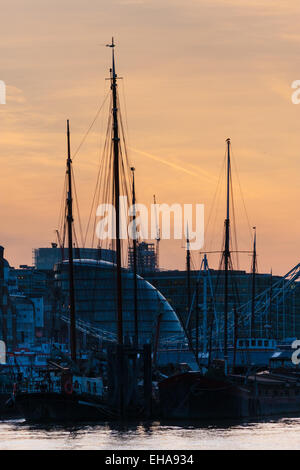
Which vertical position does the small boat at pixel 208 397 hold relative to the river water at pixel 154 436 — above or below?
above

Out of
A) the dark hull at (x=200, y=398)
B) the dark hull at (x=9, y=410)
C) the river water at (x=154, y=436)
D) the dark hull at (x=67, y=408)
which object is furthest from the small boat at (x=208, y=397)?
the dark hull at (x=9, y=410)

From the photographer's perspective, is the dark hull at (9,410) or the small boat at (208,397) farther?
the dark hull at (9,410)

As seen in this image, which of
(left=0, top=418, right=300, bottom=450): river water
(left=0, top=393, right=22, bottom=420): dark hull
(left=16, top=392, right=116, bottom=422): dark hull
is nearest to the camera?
(left=0, top=418, right=300, bottom=450): river water

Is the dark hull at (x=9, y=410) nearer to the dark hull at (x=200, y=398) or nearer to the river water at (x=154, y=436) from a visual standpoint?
the river water at (x=154, y=436)

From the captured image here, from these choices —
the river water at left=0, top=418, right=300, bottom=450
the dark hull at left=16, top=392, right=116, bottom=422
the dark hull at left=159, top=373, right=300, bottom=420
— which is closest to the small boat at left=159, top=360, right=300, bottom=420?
the dark hull at left=159, top=373, right=300, bottom=420

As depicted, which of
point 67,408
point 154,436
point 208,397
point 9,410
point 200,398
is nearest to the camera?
point 154,436

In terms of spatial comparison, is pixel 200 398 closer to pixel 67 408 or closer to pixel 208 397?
pixel 208 397

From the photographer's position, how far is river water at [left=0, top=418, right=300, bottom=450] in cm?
8700

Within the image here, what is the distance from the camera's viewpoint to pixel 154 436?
94438mm

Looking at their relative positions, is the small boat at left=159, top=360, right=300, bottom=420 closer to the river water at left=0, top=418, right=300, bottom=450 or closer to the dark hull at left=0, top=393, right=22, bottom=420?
the river water at left=0, top=418, right=300, bottom=450

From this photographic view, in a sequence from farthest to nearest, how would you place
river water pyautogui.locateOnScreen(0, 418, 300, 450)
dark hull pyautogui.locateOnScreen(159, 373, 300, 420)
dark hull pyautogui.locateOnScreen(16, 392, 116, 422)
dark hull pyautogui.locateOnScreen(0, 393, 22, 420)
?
1. dark hull pyautogui.locateOnScreen(0, 393, 22, 420)
2. dark hull pyautogui.locateOnScreen(159, 373, 300, 420)
3. dark hull pyautogui.locateOnScreen(16, 392, 116, 422)
4. river water pyautogui.locateOnScreen(0, 418, 300, 450)

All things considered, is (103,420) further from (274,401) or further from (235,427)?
(274,401)

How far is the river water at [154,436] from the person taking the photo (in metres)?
87.0

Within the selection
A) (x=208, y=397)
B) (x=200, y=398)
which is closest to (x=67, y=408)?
(x=200, y=398)
